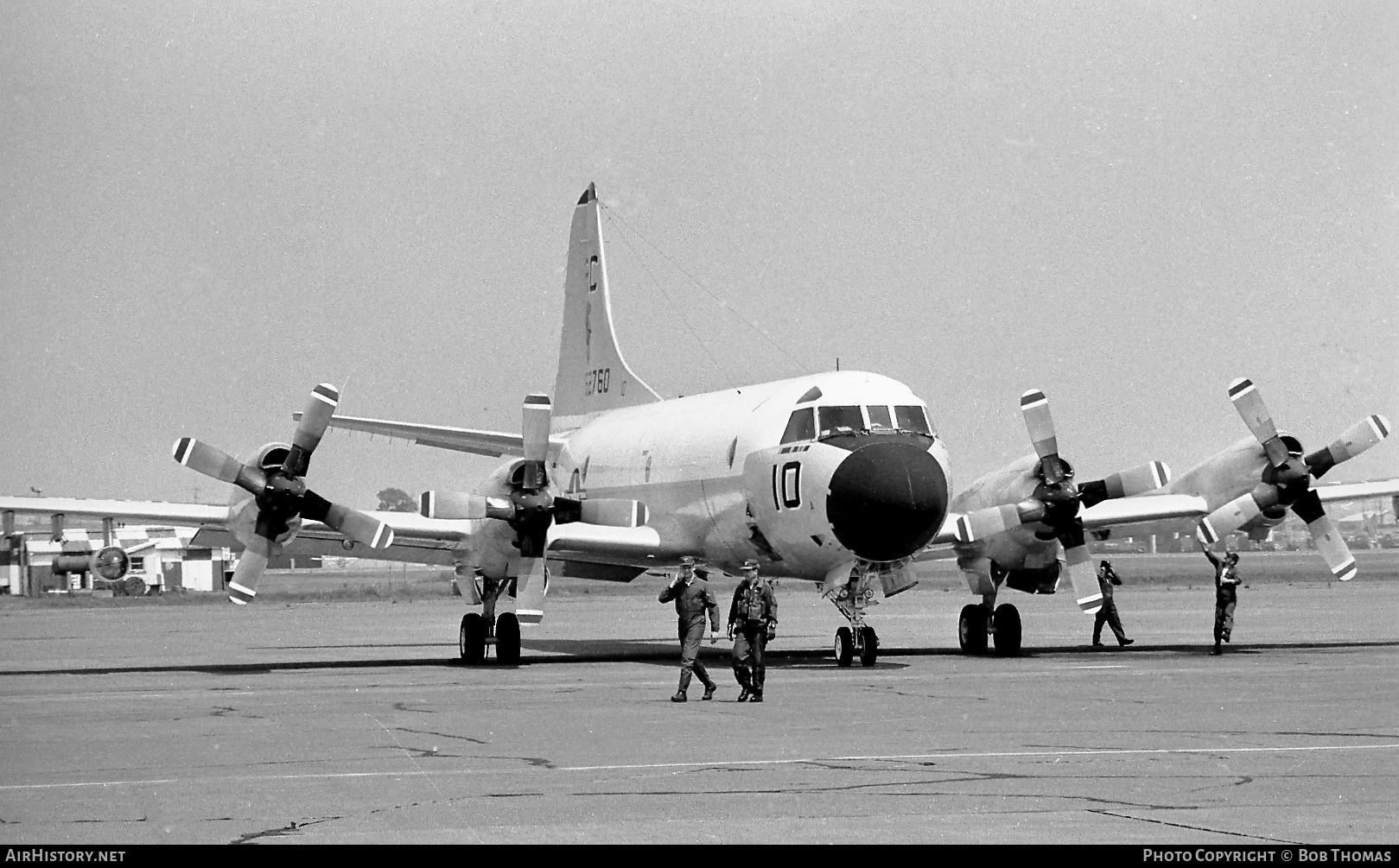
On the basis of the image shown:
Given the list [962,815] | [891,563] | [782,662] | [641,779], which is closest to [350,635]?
[782,662]

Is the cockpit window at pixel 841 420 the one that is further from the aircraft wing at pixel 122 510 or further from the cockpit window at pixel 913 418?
the aircraft wing at pixel 122 510

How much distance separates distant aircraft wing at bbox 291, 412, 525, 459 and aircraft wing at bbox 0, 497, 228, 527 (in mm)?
5238

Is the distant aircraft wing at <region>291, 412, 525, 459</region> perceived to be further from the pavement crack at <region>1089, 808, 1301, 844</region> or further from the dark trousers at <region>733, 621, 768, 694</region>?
the pavement crack at <region>1089, 808, 1301, 844</region>

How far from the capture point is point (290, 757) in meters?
13.9

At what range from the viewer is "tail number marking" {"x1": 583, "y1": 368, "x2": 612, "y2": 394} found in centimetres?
3459

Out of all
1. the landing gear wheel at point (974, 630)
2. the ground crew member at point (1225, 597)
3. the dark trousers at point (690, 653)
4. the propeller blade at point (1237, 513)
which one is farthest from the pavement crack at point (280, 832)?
the propeller blade at point (1237, 513)

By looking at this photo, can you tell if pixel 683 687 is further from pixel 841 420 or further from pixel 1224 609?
pixel 1224 609

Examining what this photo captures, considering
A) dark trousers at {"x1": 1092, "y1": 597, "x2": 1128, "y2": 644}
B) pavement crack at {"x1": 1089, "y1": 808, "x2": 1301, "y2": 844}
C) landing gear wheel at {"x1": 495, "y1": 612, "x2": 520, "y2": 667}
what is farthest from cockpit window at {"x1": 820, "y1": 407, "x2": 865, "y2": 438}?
pavement crack at {"x1": 1089, "y1": 808, "x2": 1301, "y2": 844}

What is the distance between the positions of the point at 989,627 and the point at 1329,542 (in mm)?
5625

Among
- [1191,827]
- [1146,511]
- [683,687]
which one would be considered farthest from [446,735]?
[1146,511]

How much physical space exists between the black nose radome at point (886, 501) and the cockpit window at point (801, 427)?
1.10 m

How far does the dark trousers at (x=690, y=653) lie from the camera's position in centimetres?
1912
